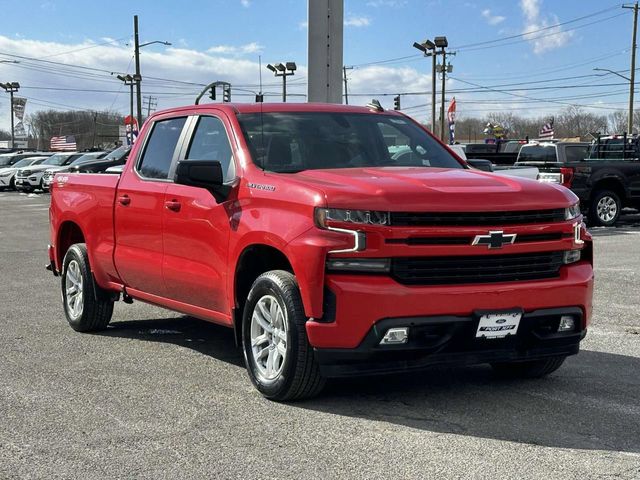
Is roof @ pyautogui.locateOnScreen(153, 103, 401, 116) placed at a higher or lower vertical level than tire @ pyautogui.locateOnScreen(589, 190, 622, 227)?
higher

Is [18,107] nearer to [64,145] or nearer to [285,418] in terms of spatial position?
[64,145]

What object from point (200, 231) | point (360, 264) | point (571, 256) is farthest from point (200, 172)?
point (571, 256)

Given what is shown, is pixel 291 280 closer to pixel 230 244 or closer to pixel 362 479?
pixel 230 244

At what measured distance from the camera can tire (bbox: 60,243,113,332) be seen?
7.46m

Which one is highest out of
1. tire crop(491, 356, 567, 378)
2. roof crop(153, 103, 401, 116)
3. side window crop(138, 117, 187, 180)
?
roof crop(153, 103, 401, 116)

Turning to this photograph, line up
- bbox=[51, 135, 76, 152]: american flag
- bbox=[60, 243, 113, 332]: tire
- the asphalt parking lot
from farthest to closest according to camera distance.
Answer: bbox=[51, 135, 76, 152]: american flag
bbox=[60, 243, 113, 332]: tire
the asphalt parking lot

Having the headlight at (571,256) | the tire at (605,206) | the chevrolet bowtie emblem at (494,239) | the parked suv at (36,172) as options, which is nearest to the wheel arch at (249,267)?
the chevrolet bowtie emblem at (494,239)

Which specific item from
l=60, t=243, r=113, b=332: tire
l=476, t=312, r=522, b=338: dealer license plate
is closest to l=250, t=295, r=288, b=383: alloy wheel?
l=476, t=312, r=522, b=338: dealer license plate

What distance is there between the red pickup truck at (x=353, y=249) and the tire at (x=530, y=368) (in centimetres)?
1

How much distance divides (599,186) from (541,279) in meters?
14.7

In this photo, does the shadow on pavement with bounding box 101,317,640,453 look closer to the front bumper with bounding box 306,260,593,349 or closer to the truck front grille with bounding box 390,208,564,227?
the front bumper with bounding box 306,260,593,349

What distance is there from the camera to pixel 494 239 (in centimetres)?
479

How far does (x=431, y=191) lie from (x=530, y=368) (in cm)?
168

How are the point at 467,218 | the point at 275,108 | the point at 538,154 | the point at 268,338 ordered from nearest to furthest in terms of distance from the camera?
the point at 467,218
the point at 268,338
the point at 275,108
the point at 538,154
